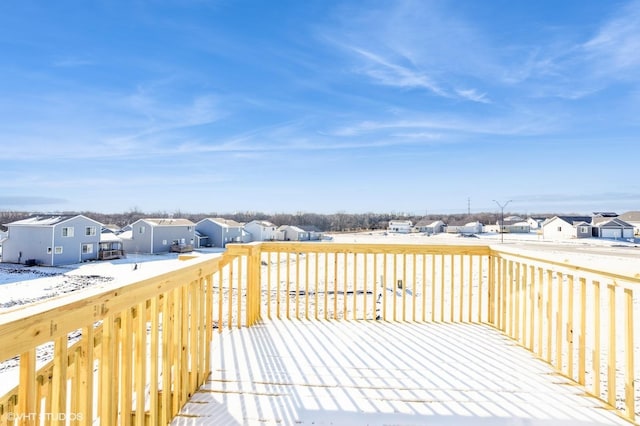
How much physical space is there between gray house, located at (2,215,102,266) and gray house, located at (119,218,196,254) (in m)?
4.32

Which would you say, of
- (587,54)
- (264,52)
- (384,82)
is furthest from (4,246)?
(587,54)

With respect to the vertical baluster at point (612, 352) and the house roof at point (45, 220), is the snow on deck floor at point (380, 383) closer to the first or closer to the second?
the vertical baluster at point (612, 352)

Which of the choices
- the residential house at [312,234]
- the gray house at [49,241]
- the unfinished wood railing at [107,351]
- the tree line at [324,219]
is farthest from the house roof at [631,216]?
the gray house at [49,241]

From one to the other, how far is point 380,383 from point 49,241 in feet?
83.4

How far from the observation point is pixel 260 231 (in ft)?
113

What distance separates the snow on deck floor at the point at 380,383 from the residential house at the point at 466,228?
1715 inches

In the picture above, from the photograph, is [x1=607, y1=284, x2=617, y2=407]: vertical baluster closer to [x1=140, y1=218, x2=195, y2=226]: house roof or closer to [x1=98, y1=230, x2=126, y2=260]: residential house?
[x1=98, y1=230, x2=126, y2=260]: residential house

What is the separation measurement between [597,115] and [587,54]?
8555 millimetres

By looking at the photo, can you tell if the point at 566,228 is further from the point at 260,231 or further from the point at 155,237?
the point at 155,237

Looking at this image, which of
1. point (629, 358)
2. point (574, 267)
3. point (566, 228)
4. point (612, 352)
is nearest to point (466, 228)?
point (566, 228)

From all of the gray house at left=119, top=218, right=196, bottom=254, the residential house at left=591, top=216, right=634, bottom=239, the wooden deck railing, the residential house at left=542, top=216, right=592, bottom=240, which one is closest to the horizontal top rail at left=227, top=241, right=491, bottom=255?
the wooden deck railing

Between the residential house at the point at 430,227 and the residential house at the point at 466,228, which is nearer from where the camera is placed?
the residential house at the point at 466,228

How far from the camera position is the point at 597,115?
1559 cm

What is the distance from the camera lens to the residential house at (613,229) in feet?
105
